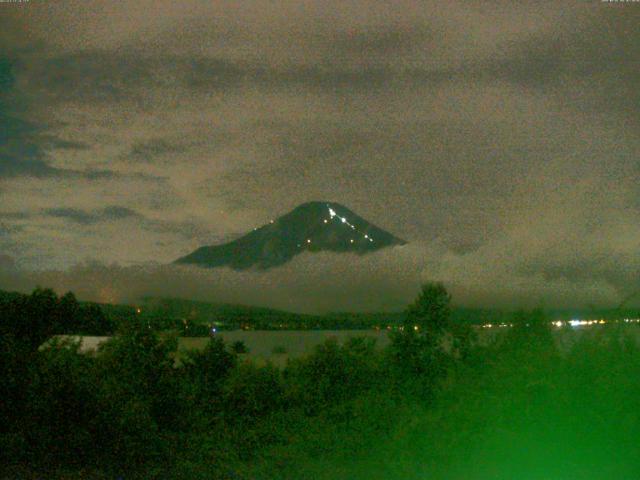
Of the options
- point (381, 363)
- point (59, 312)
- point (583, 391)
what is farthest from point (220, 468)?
point (59, 312)

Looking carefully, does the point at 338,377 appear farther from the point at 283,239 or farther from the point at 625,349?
the point at 283,239

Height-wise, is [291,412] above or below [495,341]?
below

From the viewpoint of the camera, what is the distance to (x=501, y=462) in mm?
8281

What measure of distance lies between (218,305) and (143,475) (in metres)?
22.1

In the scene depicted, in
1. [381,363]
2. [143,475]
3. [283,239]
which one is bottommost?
[143,475]

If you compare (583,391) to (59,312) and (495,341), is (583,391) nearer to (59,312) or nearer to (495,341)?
(495,341)

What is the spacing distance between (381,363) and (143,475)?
26.5ft

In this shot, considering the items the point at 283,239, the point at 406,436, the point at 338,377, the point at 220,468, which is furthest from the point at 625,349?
the point at 283,239

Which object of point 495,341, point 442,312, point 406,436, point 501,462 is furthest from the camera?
point 442,312

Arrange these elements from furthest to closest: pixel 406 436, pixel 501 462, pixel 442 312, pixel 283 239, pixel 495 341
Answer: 1. pixel 283 239
2. pixel 442 312
3. pixel 495 341
4. pixel 406 436
5. pixel 501 462

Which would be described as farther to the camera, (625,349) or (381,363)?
(381,363)

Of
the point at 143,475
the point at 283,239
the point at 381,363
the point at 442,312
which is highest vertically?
the point at 283,239

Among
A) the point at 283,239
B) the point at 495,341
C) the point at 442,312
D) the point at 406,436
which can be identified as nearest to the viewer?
the point at 406,436

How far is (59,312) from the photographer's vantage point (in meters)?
29.8
